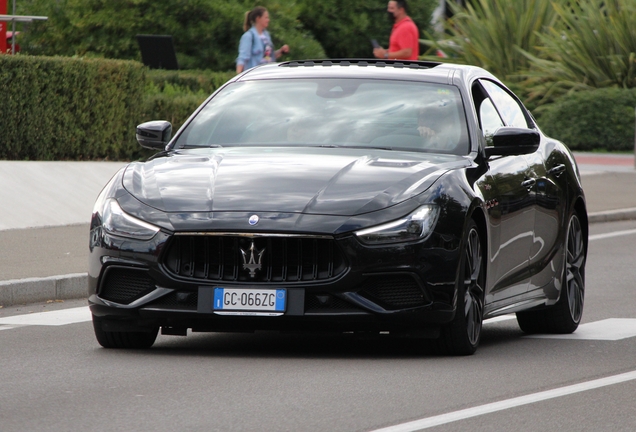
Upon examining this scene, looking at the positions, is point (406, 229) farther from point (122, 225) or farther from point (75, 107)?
point (75, 107)

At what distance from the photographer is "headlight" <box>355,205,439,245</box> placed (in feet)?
23.9

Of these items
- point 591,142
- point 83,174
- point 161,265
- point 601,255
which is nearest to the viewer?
point 161,265

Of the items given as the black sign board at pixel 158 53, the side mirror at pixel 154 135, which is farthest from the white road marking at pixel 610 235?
the black sign board at pixel 158 53

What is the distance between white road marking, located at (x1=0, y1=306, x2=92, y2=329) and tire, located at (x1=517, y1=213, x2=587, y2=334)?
9.25 feet

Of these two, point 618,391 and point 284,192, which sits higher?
point 284,192

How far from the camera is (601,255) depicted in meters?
14.6

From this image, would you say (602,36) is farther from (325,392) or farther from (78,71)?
(325,392)

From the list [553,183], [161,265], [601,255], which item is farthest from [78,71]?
[161,265]

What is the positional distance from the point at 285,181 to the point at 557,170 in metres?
2.47

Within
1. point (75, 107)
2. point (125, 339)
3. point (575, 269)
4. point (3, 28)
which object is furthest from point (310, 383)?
point (3, 28)

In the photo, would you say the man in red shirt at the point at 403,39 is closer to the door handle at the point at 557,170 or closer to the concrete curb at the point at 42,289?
the concrete curb at the point at 42,289

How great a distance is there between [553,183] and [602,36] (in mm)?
21650

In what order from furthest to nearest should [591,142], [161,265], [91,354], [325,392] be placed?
[591,142]
[91,354]
[161,265]
[325,392]

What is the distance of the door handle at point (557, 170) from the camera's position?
30.5 ft
